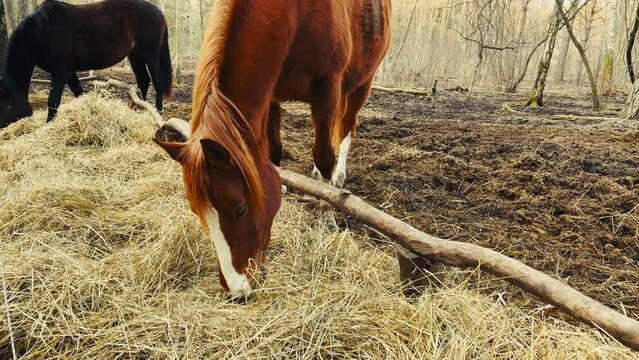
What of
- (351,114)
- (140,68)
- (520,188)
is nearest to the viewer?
(520,188)

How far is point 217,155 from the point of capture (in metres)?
1.64

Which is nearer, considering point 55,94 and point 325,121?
point 325,121

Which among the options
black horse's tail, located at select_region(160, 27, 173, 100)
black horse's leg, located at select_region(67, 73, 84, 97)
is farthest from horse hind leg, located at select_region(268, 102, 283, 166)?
black horse's leg, located at select_region(67, 73, 84, 97)

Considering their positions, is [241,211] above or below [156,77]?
below

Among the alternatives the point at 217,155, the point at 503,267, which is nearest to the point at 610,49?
the point at 503,267

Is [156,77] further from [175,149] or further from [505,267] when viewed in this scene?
[505,267]

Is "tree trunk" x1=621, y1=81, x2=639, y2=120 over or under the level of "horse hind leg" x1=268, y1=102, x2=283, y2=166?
over

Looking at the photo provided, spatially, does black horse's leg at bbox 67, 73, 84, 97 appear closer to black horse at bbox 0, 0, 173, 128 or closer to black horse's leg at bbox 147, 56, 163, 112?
black horse at bbox 0, 0, 173, 128

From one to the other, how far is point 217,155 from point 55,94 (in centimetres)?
530

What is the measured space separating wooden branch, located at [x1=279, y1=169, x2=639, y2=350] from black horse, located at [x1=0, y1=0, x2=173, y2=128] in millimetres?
→ 5153

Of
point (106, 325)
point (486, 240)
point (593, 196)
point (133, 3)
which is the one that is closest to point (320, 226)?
point (486, 240)

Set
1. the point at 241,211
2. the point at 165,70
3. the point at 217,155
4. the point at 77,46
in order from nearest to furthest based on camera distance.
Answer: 1. the point at 217,155
2. the point at 241,211
3. the point at 77,46
4. the point at 165,70

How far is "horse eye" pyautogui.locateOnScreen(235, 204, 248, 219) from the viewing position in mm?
1780

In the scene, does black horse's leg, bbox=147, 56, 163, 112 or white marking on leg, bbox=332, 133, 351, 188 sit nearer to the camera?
white marking on leg, bbox=332, 133, 351, 188
